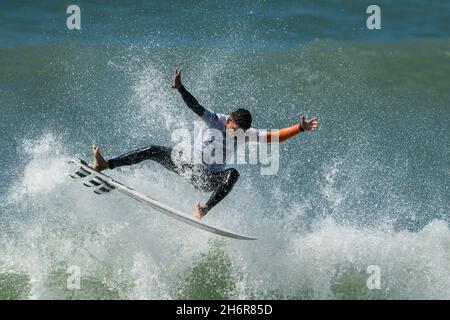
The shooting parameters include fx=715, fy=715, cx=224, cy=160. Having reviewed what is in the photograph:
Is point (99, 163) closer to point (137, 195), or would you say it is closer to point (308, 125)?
point (137, 195)

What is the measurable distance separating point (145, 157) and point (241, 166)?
12.9 ft

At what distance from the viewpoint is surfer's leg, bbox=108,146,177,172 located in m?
8.67

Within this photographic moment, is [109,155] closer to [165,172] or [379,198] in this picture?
[165,172]

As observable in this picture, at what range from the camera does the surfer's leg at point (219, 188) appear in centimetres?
848

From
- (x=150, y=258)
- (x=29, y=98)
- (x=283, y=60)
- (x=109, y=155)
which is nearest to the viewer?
(x=150, y=258)

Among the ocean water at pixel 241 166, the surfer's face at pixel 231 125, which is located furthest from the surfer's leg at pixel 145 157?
the ocean water at pixel 241 166

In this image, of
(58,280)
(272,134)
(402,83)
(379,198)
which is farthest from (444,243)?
(402,83)

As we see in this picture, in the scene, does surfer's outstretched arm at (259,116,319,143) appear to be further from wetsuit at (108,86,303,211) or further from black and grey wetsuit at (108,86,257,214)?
black and grey wetsuit at (108,86,257,214)

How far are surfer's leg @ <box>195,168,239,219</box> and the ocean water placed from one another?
1.05m

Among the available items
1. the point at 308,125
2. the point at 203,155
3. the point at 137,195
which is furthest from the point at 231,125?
the point at 137,195

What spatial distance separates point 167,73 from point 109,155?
141 inches

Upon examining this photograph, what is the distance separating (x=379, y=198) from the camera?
11.8 metres

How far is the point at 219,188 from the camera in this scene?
27.9ft

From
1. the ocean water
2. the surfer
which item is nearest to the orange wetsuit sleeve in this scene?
the surfer
